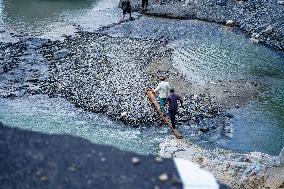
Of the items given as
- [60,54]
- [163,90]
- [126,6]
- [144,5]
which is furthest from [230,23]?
[163,90]

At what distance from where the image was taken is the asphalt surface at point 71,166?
9.26m

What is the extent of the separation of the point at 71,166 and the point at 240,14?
897 inches

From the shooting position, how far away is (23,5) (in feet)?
103

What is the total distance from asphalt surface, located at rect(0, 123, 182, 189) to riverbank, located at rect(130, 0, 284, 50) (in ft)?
61.3

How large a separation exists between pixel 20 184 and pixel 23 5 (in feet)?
79.8

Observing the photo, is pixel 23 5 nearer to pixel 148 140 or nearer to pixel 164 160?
pixel 148 140

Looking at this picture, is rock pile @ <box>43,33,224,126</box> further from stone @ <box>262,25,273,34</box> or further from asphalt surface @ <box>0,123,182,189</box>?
asphalt surface @ <box>0,123,182,189</box>

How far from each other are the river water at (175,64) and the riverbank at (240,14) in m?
0.74

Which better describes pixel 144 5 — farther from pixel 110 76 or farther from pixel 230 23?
pixel 110 76

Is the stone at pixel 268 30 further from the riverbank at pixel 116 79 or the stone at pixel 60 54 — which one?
the stone at pixel 60 54

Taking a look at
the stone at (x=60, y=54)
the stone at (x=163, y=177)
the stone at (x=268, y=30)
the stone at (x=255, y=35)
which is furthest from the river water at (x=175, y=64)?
the stone at (x=163, y=177)

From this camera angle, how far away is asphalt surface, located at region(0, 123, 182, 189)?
9258 millimetres

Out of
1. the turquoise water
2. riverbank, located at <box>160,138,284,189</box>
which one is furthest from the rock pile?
riverbank, located at <box>160,138,284,189</box>

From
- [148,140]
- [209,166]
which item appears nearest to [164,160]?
[209,166]
